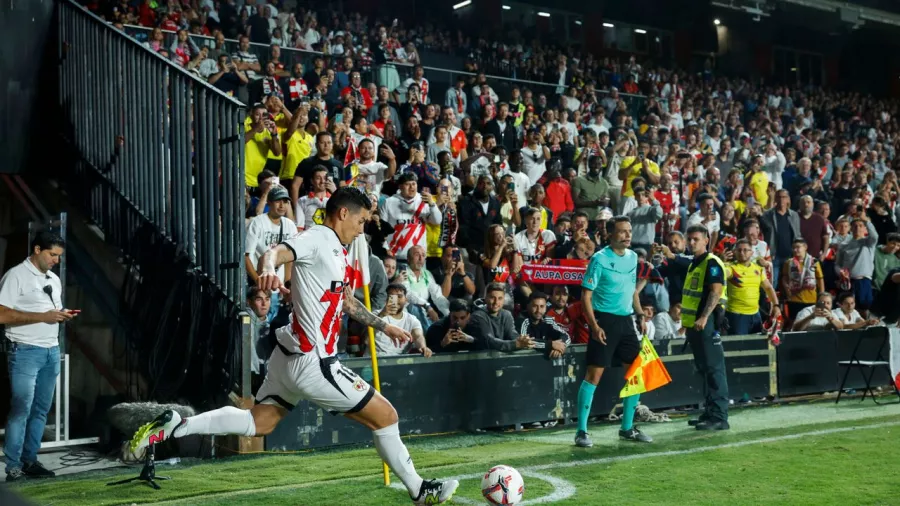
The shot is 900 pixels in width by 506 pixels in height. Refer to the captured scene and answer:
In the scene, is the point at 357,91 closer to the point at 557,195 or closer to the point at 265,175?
the point at 557,195

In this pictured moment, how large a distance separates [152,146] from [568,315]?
5.43 meters

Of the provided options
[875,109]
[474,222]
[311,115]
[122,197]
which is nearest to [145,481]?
[122,197]

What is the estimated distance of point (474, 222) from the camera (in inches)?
540

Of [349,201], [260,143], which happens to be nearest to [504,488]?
[349,201]

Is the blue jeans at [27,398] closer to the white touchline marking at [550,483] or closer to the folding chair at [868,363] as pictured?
the white touchline marking at [550,483]

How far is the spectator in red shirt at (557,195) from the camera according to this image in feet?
51.1

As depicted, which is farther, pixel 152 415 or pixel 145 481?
pixel 152 415

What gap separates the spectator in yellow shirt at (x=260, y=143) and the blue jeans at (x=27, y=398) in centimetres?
454

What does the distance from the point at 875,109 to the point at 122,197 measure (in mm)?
25903

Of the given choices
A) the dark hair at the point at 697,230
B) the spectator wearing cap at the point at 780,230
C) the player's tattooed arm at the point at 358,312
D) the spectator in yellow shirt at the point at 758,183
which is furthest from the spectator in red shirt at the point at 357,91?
the player's tattooed arm at the point at 358,312

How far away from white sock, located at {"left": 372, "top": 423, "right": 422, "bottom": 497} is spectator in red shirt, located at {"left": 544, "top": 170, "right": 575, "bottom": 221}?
31.4ft

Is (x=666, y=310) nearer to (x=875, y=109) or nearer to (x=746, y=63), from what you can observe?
(x=875, y=109)

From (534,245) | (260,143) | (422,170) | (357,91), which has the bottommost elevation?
(534,245)

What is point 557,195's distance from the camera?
1562cm
